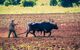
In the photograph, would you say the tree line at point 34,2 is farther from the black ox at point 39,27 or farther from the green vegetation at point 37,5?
the black ox at point 39,27

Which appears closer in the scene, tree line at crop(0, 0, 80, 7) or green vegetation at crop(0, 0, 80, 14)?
green vegetation at crop(0, 0, 80, 14)

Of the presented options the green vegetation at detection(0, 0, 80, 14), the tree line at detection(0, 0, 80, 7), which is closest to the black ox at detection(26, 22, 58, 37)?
the green vegetation at detection(0, 0, 80, 14)

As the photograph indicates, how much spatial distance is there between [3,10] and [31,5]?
6.28m

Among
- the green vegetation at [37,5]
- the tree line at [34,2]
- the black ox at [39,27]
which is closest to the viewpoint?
the black ox at [39,27]

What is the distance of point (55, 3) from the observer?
36406mm

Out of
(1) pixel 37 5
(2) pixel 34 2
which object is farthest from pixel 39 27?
(1) pixel 37 5

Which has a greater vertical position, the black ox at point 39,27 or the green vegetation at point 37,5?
the black ox at point 39,27

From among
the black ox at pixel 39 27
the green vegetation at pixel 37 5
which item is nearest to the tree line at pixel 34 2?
the green vegetation at pixel 37 5

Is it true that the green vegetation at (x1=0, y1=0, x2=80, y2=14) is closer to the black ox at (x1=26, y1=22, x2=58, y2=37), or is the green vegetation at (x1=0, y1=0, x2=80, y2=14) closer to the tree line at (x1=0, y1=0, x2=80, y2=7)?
the tree line at (x1=0, y1=0, x2=80, y2=7)

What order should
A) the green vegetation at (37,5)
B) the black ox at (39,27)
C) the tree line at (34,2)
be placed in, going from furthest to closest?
the tree line at (34,2) < the green vegetation at (37,5) < the black ox at (39,27)

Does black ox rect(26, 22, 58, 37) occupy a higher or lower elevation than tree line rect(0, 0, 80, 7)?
higher

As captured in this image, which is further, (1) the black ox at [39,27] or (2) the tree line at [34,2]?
(2) the tree line at [34,2]

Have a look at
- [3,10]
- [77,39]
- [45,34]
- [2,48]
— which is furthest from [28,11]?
[2,48]

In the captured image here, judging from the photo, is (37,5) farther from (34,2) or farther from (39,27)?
(39,27)
